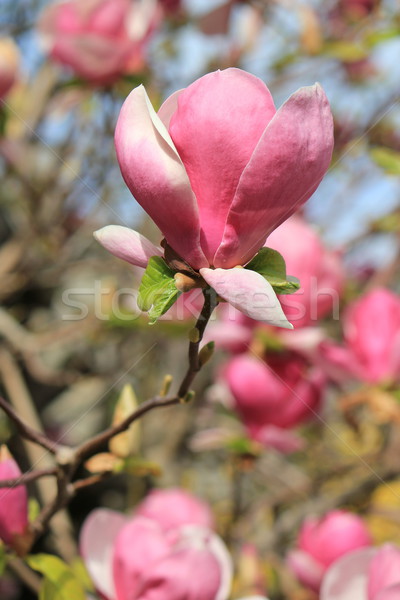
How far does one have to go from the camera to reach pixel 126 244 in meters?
0.43

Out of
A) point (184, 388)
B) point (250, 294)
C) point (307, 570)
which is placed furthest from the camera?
point (307, 570)

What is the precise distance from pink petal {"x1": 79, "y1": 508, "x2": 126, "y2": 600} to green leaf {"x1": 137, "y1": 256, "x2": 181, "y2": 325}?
0.34 metres

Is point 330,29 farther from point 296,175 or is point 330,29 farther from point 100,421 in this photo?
point 296,175

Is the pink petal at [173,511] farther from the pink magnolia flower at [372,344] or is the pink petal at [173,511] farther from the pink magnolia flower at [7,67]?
the pink magnolia flower at [7,67]

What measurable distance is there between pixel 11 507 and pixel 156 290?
250 mm

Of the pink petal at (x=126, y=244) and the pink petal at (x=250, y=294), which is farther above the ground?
the pink petal at (x=126, y=244)

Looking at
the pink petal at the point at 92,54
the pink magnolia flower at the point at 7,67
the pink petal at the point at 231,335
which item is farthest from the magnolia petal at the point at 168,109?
the pink petal at the point at 92,54

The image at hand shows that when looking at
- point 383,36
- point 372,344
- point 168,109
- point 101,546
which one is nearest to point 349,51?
point 383,36

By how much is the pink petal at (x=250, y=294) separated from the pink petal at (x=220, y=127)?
0.05 m

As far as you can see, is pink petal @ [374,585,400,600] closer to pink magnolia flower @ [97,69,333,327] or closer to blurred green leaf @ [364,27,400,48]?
pink magnolia flower @ [97,69,333,327]

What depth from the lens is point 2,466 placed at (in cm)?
53

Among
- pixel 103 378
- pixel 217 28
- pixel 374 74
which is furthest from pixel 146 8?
pixel 374 74

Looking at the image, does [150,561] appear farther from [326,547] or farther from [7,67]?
[7,67]

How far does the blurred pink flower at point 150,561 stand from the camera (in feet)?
1.83
